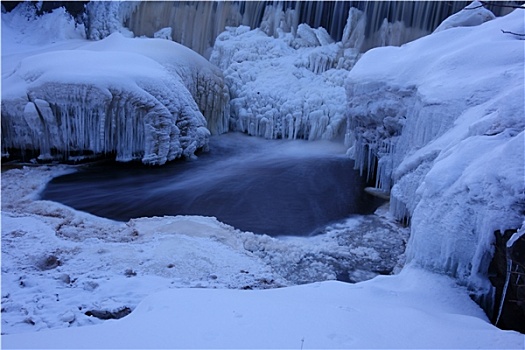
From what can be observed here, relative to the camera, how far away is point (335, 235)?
6.48m

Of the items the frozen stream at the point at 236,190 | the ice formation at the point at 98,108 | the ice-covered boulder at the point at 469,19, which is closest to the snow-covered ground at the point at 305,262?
the frozen stream at the point at 236,190

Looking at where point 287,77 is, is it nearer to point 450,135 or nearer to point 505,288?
point 450,135

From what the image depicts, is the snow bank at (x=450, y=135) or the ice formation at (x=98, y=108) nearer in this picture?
the snow bank at (x=450, y=135)

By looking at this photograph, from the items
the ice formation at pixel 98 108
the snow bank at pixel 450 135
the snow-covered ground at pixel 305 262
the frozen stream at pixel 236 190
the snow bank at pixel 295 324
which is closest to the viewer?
the snow bank at pixel 295 324

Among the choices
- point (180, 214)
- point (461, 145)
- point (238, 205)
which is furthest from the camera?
point (238, 205)

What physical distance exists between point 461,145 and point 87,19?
55.4 ft

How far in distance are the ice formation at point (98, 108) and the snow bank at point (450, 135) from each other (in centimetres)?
448

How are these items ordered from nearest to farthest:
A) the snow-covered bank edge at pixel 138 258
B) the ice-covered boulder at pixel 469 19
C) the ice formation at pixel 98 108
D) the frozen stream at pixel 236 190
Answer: the snow-covered bank edge at pixel 138 258 → the frozen stream at pixel 236 190 → the ice-covered boulder at pixel 469 19 → the ice formation at pixel 98 108

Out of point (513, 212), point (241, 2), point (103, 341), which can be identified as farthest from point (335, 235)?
point (241, 2)

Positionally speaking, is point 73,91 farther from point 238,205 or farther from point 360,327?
point 360,327

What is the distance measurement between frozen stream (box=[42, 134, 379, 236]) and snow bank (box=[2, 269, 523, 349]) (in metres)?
3.33

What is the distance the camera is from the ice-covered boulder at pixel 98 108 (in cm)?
941

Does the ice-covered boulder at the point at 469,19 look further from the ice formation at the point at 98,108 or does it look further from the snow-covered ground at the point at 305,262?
the ice formation at the point at 98,108

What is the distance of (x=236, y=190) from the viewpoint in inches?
344
